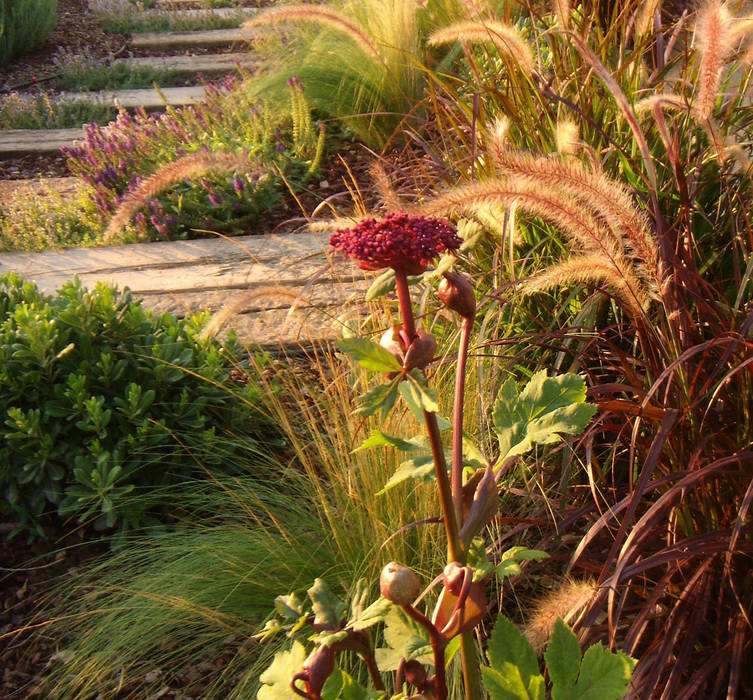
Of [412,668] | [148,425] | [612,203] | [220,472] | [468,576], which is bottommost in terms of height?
[220,472]

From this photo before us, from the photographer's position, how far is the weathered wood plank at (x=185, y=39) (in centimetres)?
783

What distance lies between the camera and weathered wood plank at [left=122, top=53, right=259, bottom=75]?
6879mm

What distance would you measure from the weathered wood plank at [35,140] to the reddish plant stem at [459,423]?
5.49 m

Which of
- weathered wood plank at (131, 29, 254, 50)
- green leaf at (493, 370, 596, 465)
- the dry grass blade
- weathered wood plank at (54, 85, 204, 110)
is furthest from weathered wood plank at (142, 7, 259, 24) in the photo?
green leaf at (493, 370, 596, 465)

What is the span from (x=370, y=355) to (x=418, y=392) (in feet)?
0.21

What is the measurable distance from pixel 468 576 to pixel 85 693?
147cm

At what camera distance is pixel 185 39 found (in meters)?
7.94

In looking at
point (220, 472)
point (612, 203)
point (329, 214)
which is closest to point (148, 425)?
point (220, 472)

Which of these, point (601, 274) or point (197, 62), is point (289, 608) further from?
point (197, 62)

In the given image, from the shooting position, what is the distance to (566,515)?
180cm

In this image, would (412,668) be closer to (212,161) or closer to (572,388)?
(572,388)

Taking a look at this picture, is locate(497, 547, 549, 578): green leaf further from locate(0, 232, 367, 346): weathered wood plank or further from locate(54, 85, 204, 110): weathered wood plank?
locate(54, 85, 204, 110): weathered wood plank

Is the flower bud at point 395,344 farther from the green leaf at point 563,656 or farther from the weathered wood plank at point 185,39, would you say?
the weathered wood plank at point 185,39

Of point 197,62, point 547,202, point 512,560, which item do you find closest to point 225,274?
point 547,202
